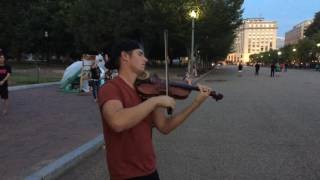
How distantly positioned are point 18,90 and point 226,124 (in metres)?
12.8

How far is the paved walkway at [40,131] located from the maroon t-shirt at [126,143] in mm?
4120

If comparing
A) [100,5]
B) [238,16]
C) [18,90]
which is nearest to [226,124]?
[18,90]

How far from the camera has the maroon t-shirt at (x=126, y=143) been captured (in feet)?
11.7

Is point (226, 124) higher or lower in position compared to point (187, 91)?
lower

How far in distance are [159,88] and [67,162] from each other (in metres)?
5.10

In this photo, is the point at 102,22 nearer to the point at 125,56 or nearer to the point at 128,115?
the point at 125,56

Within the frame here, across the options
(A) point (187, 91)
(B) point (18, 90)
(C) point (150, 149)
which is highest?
(A) point (187, 91)

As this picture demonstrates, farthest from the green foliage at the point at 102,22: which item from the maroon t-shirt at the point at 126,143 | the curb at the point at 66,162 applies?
the maroon t-shirt at the point at 126,143

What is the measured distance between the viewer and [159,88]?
12.2ft

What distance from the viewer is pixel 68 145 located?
10.1m

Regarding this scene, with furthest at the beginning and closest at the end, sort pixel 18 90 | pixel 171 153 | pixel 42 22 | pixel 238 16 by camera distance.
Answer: pixel 42 22
pixel 238 16
pixel 18 90
pixel 171 153

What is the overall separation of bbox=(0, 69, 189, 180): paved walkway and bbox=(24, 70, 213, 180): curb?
0.48 ft

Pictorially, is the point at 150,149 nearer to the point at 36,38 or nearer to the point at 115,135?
the point at 115,135

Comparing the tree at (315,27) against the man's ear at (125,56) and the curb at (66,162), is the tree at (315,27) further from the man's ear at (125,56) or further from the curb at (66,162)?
the man's ear at (125,56)
